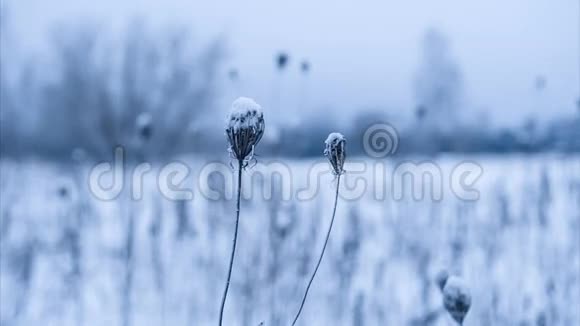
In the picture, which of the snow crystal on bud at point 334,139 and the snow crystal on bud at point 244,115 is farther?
the snow crystal on bud at point 334,139

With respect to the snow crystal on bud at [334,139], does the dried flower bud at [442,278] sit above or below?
below

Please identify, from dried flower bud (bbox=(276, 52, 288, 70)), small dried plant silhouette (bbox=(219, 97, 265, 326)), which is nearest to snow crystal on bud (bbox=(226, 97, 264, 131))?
small dried plant silhouette (bbox=(219, 97, 265, 326))

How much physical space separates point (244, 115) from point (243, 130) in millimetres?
40

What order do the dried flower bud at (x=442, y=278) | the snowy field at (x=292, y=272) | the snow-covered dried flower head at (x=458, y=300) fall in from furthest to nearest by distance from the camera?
the snowy field at (x=292, y=272), the dried flower bud at (x=442, y=278), the snow-covered dried flower head at (x=458, y=300)

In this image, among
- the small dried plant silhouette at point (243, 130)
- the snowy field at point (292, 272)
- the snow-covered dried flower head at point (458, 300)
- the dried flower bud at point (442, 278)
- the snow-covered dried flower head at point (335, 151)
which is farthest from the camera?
the snowy field at point (292, 272)

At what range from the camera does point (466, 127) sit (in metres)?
14.2

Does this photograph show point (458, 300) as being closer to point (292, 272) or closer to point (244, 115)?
point (244, 115)

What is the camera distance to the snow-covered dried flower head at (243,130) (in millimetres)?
1153

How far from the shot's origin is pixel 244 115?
1.17 meters

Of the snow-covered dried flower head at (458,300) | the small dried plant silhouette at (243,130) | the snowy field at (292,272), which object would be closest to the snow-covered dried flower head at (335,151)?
the small dried plant silhouette at (243,130)

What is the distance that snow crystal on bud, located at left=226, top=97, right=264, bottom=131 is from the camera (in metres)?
1.16

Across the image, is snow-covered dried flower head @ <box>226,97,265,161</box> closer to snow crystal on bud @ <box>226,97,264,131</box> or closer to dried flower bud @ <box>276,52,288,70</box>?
snow crystal on bud @ <box>226,97,264,131</box>

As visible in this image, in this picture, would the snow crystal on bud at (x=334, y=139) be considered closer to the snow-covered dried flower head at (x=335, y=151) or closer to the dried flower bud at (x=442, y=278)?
the snow-covered dried flower head at (x=335, y=151)

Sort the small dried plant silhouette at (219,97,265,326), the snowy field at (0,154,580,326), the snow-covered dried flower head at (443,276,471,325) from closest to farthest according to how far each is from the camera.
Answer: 1. the small dried plant silhouette at (219,97,265,326)
2. the snow-covered dried flower head at (443,276,471,325)
3. the snowy field at (0,154,580,326)
